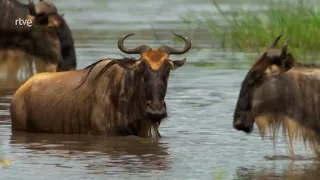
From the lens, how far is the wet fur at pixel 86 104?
12.4 m

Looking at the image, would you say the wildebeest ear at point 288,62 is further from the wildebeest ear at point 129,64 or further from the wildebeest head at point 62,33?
the wildebeest head at point 62,33

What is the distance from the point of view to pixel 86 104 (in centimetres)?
1262

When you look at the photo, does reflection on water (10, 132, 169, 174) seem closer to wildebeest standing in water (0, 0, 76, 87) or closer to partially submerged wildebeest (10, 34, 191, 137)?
partially submerged wildebeest (10, 34, 191, 137)

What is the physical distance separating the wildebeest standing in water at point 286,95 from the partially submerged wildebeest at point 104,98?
124 cm

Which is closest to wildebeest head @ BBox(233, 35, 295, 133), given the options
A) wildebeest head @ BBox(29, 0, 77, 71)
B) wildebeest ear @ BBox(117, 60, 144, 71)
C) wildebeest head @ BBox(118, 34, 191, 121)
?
wildebeest head @ BBox(118, 34, 191, 121)

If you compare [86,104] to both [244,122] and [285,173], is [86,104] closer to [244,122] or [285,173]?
[244,122]

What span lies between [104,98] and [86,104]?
0.23 m

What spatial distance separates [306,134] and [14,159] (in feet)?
8.11

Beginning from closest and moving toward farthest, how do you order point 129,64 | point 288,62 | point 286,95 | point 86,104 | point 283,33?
point 288,62 → point 286,95 → point 129,64 → point 86,104 → point 283,33

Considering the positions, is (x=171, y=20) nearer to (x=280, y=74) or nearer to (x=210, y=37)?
(x=210, y=37)

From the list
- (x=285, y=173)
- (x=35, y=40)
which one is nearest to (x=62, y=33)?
(x=35, y=40)

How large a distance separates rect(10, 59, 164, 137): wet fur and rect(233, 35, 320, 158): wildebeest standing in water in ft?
5.00

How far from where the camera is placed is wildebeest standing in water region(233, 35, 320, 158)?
1084cm

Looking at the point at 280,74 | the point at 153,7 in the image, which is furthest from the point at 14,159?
the point at 153,7
